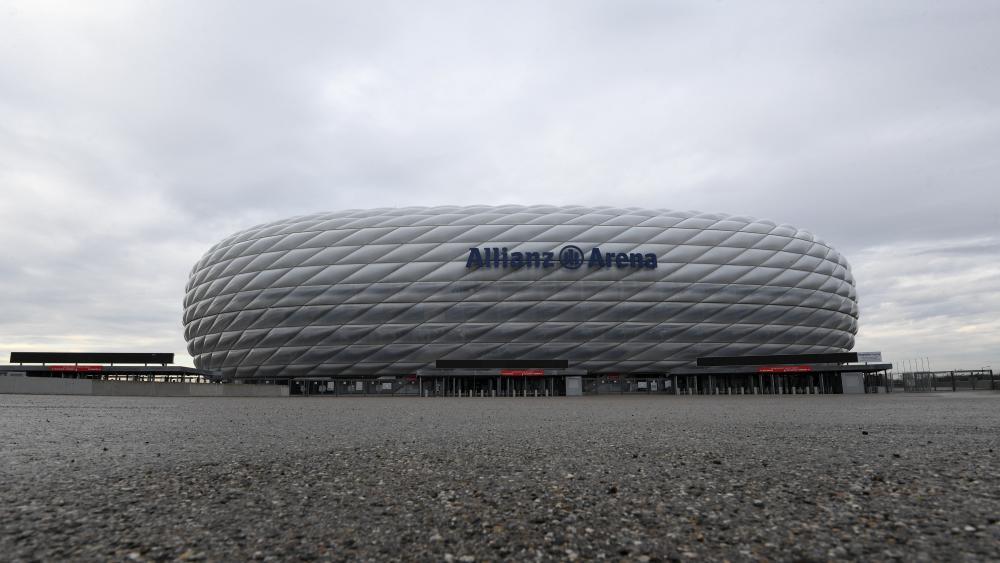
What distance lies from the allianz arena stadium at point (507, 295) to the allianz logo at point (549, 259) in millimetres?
100

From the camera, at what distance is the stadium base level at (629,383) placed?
46.9 meters

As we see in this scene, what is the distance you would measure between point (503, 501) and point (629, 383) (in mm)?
52075

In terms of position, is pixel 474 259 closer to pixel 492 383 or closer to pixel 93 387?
pixel 492 383

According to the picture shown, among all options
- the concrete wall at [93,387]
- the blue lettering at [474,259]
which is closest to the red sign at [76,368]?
the concrete wall at [93,387]

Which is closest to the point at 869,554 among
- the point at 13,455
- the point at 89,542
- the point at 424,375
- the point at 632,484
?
the point at 632,484

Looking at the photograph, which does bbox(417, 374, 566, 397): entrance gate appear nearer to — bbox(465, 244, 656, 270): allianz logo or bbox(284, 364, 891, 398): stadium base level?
bbox(284, 364, 891, 398): stadium base level

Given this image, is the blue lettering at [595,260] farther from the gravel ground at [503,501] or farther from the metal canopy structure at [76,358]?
the gravel ground at [503,501]

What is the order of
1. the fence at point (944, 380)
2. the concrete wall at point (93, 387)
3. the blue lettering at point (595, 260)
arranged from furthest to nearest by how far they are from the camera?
the blue lettering at point (595, 260) → the fence at point (944, 380) → the concrete wall at point (93, 387)

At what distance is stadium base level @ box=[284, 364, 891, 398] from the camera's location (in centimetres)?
4694

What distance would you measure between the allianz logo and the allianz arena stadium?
0.33 feet

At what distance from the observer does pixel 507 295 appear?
2137 inches

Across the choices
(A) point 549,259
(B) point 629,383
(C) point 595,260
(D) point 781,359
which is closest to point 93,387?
(A) point 549,259

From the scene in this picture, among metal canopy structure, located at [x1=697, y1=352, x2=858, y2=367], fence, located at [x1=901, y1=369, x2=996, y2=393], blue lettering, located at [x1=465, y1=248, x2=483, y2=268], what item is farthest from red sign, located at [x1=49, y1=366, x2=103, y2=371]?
fence, located at [x1=901, y1=369, x2=996, y2=393]

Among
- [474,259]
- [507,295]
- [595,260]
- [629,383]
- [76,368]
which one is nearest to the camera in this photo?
[76,368]
